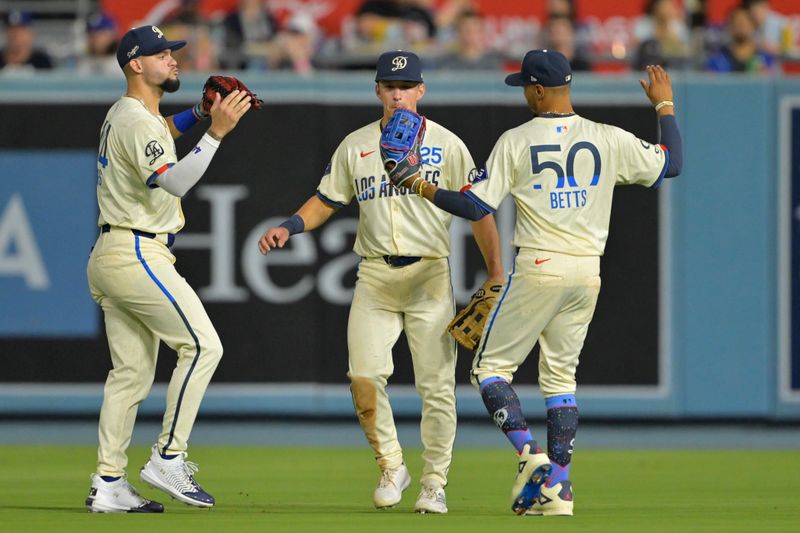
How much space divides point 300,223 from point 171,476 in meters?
1.42

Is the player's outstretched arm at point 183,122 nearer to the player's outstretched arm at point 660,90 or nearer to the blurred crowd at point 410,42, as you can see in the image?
the player's outstretched arm at point 660,90

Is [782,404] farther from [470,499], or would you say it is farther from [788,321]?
[470,499]

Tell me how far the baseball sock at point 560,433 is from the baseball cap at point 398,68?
172 centimetres

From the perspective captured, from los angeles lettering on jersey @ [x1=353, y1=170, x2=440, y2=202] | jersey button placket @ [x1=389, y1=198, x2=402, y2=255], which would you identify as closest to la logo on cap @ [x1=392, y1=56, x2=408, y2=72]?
los angeles lettering on jersey @ [x1=353, y1=170, x2=440, y2=202]

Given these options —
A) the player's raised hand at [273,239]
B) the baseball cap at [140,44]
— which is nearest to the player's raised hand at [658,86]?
the player's raised hand at [273,239]

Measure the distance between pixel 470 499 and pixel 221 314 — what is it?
→ 3.69 metres

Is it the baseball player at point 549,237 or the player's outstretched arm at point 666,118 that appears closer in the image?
the baseball player at point 549,237

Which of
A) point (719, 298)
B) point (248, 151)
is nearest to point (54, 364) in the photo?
point (248, 151)

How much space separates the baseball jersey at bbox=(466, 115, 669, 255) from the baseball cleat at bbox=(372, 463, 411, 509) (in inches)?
54.2

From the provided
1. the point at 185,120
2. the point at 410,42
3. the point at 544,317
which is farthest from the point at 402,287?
the point at 410,42

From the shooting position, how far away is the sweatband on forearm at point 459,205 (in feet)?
21.8

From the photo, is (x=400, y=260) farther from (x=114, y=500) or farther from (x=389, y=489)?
(x=114, y=500)

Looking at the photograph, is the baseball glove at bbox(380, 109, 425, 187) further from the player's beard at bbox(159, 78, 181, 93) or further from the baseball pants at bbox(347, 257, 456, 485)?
the player's beard at bbox(159, 78, 181, 93)

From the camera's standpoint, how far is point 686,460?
9547 millimetres
